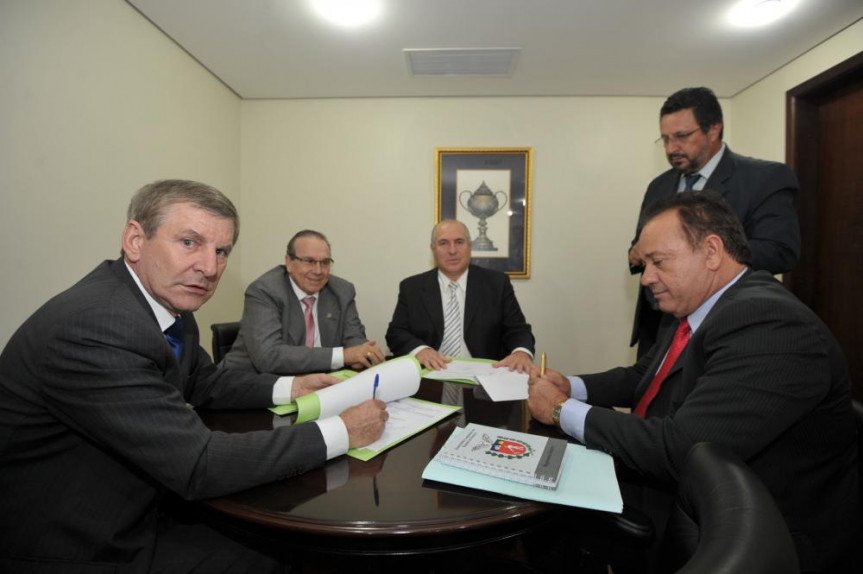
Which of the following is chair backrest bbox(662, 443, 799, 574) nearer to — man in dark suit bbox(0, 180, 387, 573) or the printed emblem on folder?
the printed emblem on folder

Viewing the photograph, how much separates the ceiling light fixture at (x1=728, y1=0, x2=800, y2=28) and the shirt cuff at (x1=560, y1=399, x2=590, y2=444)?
243 cm

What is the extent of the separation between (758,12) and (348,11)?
2191 mm

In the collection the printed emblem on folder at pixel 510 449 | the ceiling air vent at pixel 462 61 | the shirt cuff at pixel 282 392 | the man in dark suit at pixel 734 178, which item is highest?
the ceiling air vent at pixel 462 61

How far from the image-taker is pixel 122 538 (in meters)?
0.92

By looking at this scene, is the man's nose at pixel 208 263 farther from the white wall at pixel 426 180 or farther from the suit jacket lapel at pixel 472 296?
the white wall at pixel 426 180

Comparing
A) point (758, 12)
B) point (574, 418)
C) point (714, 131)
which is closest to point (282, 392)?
point (574, 418)

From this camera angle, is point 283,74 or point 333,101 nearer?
point 283,74

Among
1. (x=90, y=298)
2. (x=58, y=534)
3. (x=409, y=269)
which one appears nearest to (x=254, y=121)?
(x=409, y=269)

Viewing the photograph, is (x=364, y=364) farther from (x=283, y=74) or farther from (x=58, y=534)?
(x=283, y=74)

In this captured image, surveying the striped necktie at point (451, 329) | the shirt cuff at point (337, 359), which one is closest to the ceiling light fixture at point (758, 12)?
the striped necktie at point (451, 329)

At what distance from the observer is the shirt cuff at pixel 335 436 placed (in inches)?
40.2

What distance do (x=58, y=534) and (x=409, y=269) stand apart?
9.82 feet

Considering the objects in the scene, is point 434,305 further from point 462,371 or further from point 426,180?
point 426,180

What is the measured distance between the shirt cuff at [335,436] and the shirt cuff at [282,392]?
0.44 meters
